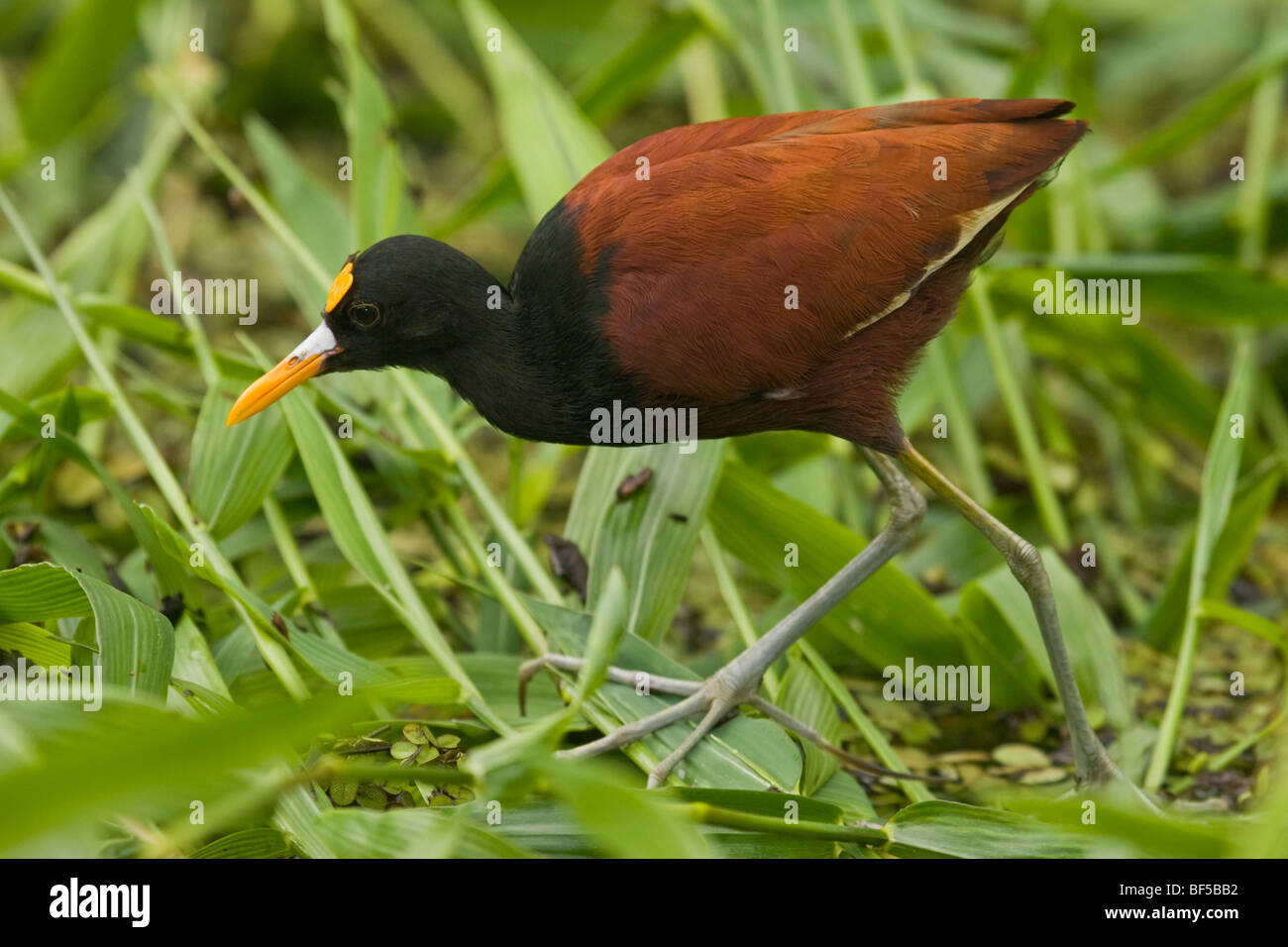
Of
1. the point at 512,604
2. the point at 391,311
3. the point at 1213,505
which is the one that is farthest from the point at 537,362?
the point at 1213,505

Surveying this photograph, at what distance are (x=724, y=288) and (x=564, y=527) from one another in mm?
1229

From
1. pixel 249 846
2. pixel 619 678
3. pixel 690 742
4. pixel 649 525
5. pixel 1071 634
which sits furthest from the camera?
pixel 1071 634

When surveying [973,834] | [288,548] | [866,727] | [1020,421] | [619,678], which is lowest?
[973,834]

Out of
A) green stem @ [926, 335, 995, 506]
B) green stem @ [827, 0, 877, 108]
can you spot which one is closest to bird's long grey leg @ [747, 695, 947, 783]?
green stem @ [926, 335, 995, 506]

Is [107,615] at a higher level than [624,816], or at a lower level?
higher

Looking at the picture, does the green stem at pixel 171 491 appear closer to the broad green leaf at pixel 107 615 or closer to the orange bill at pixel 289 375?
the broad green leaf at pixel 107 615

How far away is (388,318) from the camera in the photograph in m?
2.21

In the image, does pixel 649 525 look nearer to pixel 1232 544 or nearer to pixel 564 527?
pixel 564 527

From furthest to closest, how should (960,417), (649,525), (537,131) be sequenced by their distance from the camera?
(960,417) → (537,131) → (649,525)

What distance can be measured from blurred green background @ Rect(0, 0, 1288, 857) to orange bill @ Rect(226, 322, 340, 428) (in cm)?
29

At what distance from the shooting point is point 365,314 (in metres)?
2.20

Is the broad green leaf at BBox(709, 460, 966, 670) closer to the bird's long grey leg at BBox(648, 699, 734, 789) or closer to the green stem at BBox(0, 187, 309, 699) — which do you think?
the bird's long grey leg at BBox(648, 699, 734, 789)

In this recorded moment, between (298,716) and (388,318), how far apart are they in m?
0.91

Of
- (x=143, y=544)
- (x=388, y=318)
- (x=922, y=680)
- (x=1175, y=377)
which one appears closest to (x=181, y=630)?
(x=143, y=544)
